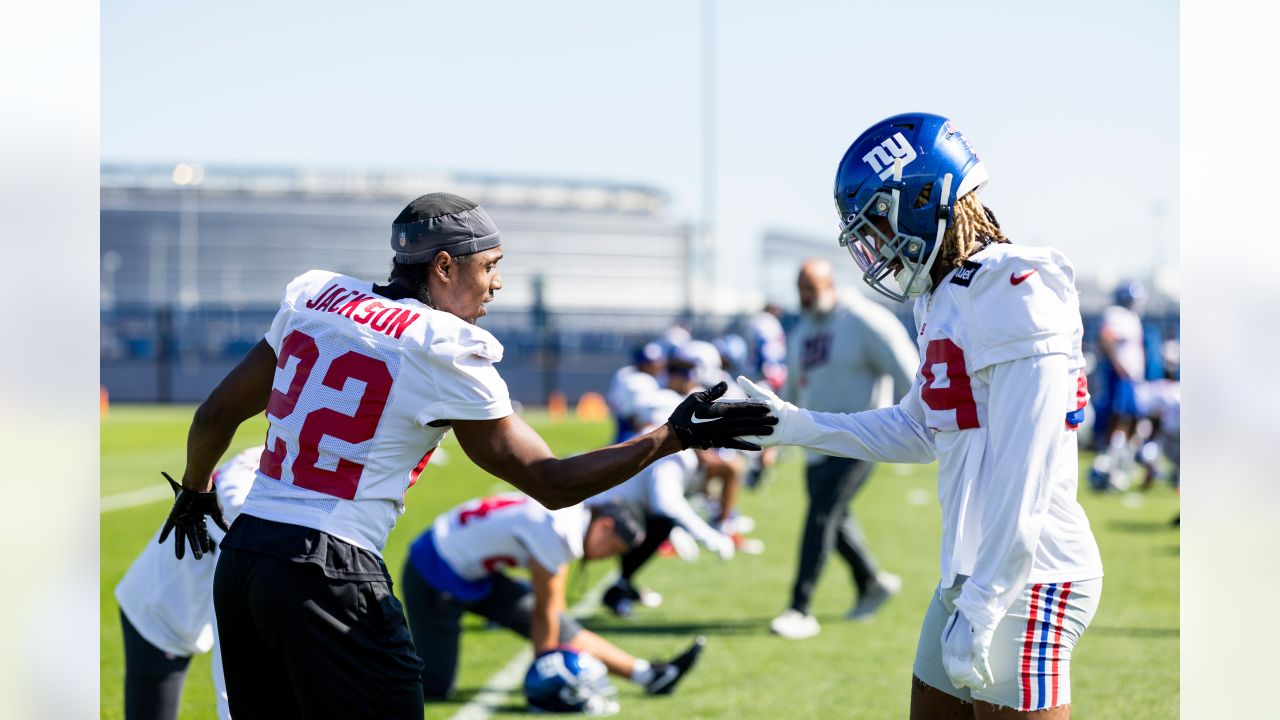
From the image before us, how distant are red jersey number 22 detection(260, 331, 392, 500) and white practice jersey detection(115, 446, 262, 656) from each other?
1.20m

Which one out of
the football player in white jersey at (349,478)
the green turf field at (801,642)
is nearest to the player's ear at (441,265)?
the football player in white jersey at (349,478)

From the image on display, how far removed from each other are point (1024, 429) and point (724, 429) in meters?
0.83

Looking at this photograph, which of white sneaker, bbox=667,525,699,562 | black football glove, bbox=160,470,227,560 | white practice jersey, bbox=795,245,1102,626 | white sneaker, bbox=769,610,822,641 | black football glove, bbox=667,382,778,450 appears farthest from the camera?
white sneaker, bbox=667,525,699,562

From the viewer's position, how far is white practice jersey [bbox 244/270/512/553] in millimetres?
3064

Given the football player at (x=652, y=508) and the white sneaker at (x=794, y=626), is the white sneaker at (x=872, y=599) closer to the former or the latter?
the white sneaker at (x=794, y=626)

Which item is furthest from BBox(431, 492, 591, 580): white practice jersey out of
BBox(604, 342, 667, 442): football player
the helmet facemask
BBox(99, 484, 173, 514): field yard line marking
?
BBox(99, 484, 173, 514): field yard line marking

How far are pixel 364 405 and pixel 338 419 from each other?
70mm

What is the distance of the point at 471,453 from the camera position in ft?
10.6

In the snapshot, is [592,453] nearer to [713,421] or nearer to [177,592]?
[713,421]

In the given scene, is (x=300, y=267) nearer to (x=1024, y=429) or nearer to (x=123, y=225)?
(x=123, y=225)

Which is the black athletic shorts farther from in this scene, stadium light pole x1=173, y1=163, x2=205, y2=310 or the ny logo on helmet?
stadium light pole x1=173, y1=163, x2=205, y2=310

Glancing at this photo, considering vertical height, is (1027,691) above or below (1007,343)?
below
